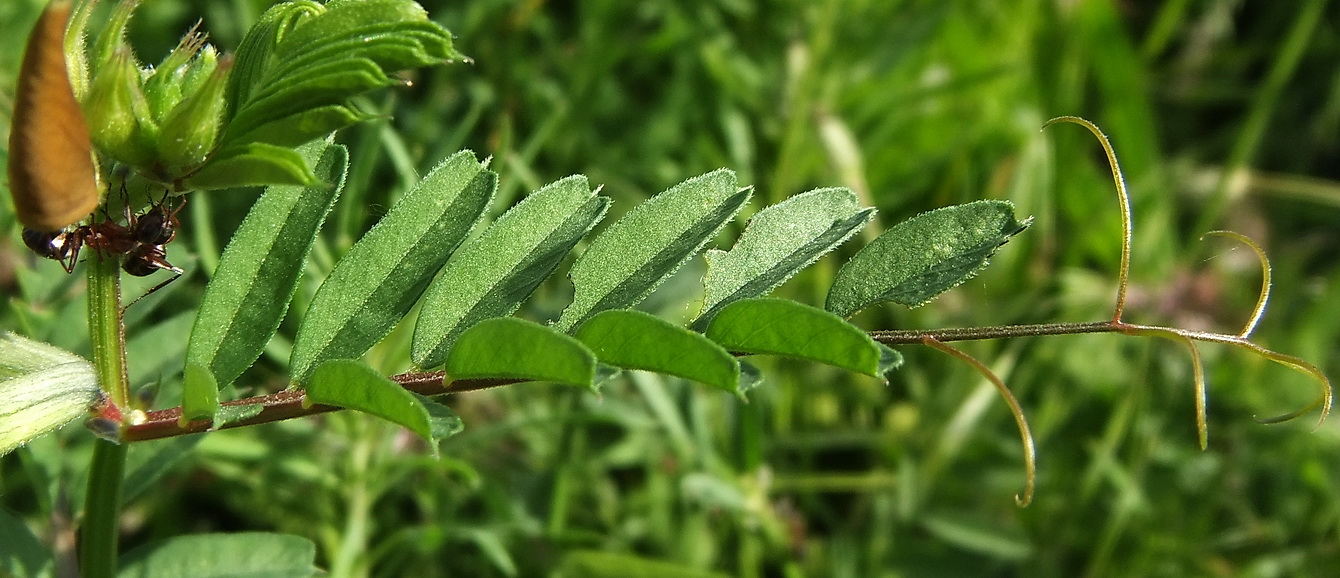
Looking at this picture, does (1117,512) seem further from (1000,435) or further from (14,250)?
(14,250)

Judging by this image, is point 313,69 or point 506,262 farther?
point 506,262

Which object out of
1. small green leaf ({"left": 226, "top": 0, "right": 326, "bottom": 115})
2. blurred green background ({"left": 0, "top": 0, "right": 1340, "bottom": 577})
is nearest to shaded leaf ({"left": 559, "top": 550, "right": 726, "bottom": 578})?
blurred green background ({"left": 0, "top": 0, "right": 1340, "bottom": 577})

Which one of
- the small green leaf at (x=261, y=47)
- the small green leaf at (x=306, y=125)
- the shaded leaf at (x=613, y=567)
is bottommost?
the shaded leaf at (x=613, y=567)

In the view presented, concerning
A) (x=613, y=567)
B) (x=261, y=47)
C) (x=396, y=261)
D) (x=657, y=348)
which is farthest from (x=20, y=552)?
(x=613, y=567)

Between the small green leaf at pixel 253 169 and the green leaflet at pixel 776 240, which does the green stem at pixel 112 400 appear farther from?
the green leaflet at pixel 776 240

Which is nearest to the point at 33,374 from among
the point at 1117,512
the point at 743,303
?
the point at 743,303

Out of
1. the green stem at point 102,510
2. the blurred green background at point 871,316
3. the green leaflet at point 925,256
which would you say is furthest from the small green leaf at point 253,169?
the blurred green background at point 871,316

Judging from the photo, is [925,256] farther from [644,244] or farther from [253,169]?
[253,169]
